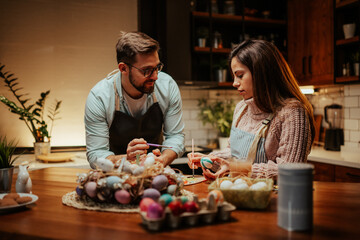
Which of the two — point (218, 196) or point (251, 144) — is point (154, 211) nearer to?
point (218, 196)

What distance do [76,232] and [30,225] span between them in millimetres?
209

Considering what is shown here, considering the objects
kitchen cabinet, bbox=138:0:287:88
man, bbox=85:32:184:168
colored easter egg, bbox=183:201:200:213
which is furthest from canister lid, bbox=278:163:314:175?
kitchen cabinet, bbox=138:0:287:88

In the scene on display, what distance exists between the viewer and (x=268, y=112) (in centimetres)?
208

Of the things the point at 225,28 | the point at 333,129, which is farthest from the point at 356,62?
the point at 225,28

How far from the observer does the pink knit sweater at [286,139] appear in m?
1.85

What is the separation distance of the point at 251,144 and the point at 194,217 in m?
0.92

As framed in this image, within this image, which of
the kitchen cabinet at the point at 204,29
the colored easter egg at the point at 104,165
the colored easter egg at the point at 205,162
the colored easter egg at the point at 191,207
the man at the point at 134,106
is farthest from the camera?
the kitchen cabinet at the point at 204,29

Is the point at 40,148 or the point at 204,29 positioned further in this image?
the point at 204,29

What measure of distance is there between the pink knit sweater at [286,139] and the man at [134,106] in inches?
26.1

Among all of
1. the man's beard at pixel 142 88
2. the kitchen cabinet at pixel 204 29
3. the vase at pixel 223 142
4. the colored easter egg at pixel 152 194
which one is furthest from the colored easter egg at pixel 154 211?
the vase at pixel 223 142

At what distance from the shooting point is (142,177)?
4.72 feet

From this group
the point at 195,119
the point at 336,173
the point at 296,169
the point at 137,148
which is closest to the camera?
the point at 296,169

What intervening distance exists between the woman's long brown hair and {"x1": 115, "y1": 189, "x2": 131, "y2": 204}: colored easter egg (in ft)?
3.19

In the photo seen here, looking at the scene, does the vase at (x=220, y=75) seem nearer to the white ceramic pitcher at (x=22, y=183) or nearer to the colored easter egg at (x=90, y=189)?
the white ceramic pitcher at (x=22, y=183)
